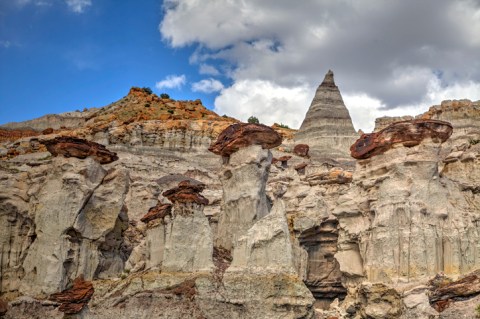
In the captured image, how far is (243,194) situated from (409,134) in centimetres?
793

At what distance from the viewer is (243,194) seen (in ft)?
84.2

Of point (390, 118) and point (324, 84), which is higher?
point (324, 84)

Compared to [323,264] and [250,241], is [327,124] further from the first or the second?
[250,241]

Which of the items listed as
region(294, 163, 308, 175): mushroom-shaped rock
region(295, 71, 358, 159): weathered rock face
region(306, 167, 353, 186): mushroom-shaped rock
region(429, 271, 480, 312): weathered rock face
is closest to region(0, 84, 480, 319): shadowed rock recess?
region(429, 271, 480, 312): weathered rock face

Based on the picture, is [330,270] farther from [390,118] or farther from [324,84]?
[324,84]

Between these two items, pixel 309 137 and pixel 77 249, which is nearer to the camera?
pixel 77 249

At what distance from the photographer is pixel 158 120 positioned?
6375 cm

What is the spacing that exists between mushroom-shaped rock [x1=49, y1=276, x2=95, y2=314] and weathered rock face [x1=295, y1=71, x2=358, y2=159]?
52362 mm

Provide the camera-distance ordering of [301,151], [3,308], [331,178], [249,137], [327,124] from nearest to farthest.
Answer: [3,308], [249,137], [331,178], [301,151], [327,124]

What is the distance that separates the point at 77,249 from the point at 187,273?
17.0 ft

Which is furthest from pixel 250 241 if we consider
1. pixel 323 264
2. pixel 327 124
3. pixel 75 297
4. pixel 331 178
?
pixel 327 124

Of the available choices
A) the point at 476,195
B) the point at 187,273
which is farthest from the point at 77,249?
the point at 476,195

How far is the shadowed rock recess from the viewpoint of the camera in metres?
21.0

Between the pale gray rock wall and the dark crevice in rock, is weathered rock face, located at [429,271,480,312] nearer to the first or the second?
the dark crevice in rock
